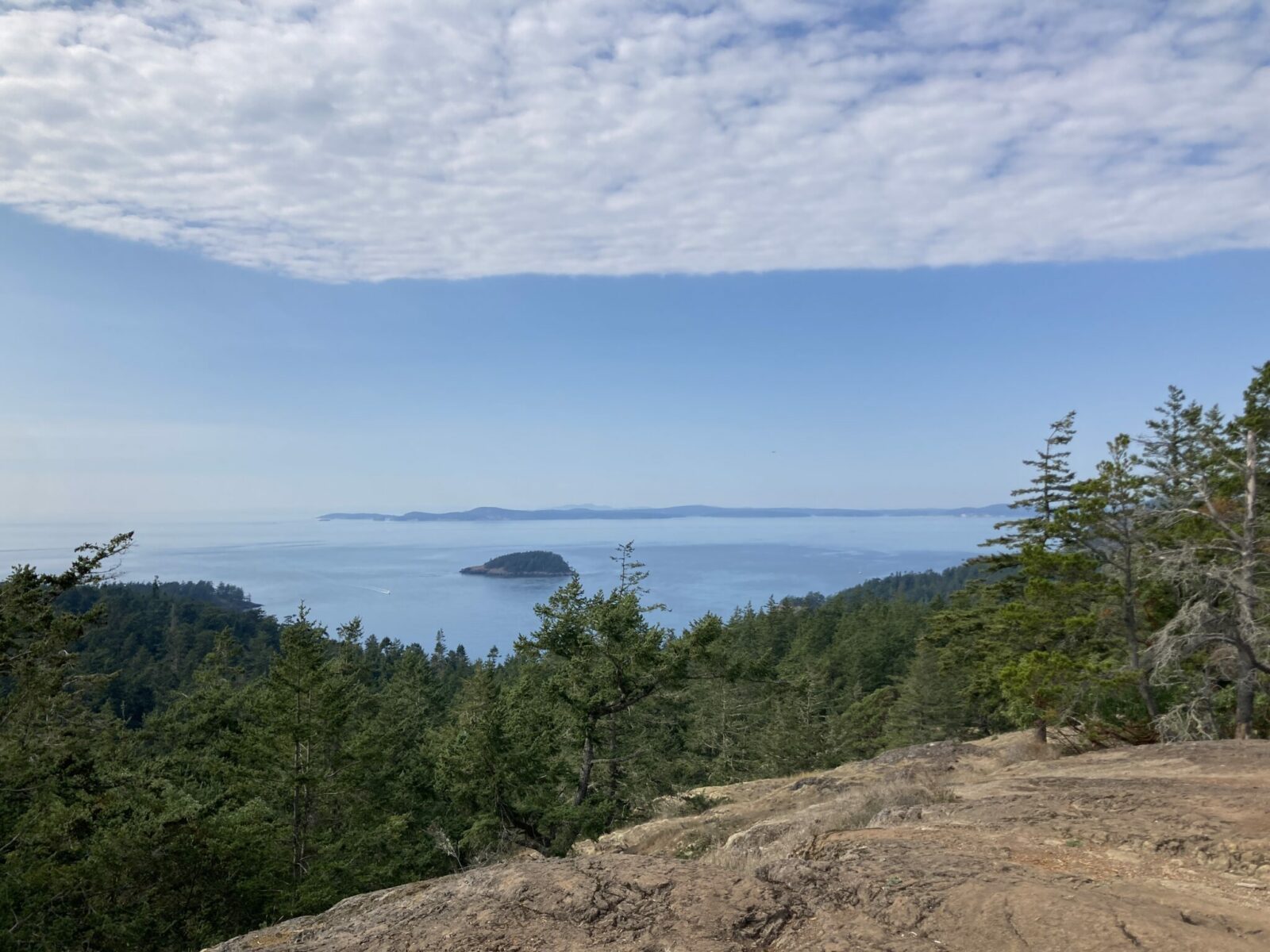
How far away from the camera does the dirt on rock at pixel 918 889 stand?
16.3 ft

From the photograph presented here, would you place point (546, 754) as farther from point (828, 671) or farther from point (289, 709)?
point (828, 671)

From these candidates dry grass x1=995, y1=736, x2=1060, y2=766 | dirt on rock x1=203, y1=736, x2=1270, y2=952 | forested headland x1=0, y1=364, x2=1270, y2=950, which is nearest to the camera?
dirt on rock x1=203, y1=736, x2=1270, y2=952

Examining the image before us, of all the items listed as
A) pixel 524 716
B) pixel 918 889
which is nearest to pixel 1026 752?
pixel 524 716

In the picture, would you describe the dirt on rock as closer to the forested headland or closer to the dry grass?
the forested headland

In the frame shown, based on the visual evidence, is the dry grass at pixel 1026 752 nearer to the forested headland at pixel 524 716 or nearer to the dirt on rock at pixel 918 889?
the forested headland at pixel 524 716

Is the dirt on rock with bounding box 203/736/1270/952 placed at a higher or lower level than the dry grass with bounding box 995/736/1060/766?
higher

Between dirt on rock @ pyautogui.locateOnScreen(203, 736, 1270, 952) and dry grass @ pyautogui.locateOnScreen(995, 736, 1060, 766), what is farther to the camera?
dry grass @ pyautogui.locateOnScreen(995, 736, 1060, 766)

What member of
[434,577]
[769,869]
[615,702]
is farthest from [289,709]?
[434,577]

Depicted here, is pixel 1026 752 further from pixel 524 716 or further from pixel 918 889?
pixel 918 889

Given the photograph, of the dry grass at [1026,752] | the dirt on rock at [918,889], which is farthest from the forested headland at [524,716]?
the dirt on rock at [918,889]

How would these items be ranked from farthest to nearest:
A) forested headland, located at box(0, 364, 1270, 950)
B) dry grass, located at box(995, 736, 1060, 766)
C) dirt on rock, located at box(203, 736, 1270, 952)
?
dry grass, located at box(995, 736, 1060, 766) → forested headland, located at box(0, 364, 1270, 950) → dirt on rock, located at box(203, 736, 1270, 952)

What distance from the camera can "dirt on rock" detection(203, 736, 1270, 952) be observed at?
4.97 m

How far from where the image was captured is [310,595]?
15400cm

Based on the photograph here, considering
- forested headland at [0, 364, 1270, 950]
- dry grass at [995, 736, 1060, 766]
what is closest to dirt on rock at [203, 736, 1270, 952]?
forested headland at [0, 364, 1270, 950]
